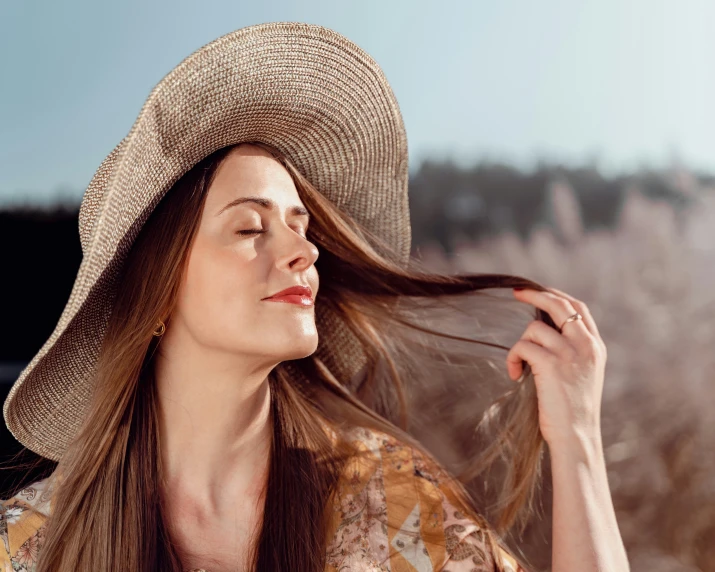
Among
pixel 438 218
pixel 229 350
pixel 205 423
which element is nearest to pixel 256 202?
pixel 229 350

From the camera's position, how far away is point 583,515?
1502mm

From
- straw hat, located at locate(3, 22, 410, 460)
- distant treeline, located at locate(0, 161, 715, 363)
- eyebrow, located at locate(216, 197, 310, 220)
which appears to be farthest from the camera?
distant treeline, located at locate(0, 161, 715, 363)

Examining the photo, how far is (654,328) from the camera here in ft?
7.08

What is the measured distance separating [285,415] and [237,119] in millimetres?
677

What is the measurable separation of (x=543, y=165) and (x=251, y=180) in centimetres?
104

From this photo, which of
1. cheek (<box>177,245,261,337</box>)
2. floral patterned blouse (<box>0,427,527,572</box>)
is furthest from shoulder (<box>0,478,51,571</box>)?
cheek (<box>177,245,261,337</box>)

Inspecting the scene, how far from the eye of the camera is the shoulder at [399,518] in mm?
1595

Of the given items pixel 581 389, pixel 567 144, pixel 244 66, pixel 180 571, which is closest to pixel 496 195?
pixel 567 144

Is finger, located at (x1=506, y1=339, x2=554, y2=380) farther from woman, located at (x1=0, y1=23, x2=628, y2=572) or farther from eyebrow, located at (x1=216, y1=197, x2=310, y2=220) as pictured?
eyebrow, located at (x1=216, y1=197, x2=310, y2=220)

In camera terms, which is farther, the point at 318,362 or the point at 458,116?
the point at 458,116

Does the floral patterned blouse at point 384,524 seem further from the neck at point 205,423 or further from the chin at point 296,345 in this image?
the chin at point 296,345

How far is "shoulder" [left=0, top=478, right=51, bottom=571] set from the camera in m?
1.52

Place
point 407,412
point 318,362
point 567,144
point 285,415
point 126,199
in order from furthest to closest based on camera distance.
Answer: point 567,144, point 407,412, point 318,362, point 285,415, point 126,199

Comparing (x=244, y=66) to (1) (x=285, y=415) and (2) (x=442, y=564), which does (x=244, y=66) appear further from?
(2) (x=442, y=564)
